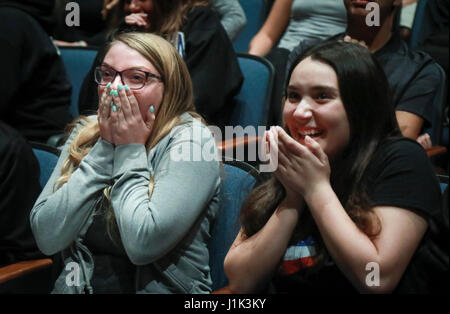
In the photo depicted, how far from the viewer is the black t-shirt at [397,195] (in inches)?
33.5

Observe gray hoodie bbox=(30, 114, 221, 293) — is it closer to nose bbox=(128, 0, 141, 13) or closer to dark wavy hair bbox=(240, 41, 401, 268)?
dark wavy hair bbox=(240, 41, 401, 268)

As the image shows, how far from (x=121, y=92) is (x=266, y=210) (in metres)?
0.30

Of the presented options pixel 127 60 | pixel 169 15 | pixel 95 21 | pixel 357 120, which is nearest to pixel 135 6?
pixel 169 15

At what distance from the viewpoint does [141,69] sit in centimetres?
111

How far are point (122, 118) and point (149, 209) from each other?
0.16 meters

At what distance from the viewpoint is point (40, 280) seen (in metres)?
1.21

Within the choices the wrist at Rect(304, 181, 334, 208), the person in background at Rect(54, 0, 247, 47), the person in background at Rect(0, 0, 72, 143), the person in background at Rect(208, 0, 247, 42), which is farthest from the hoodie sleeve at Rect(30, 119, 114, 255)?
the person in background at Rect(208, 0, 247, 42)

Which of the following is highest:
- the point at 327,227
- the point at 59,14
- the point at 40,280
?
the point at 327,227

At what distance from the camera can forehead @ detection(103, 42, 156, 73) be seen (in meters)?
1.11

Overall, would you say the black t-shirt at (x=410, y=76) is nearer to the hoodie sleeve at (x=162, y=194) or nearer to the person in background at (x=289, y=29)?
the person in background at (x=289, y=29)

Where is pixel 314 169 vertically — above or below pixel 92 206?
above

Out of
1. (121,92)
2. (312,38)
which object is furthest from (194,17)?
(121,92)

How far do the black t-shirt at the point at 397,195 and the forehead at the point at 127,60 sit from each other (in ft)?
1.39
